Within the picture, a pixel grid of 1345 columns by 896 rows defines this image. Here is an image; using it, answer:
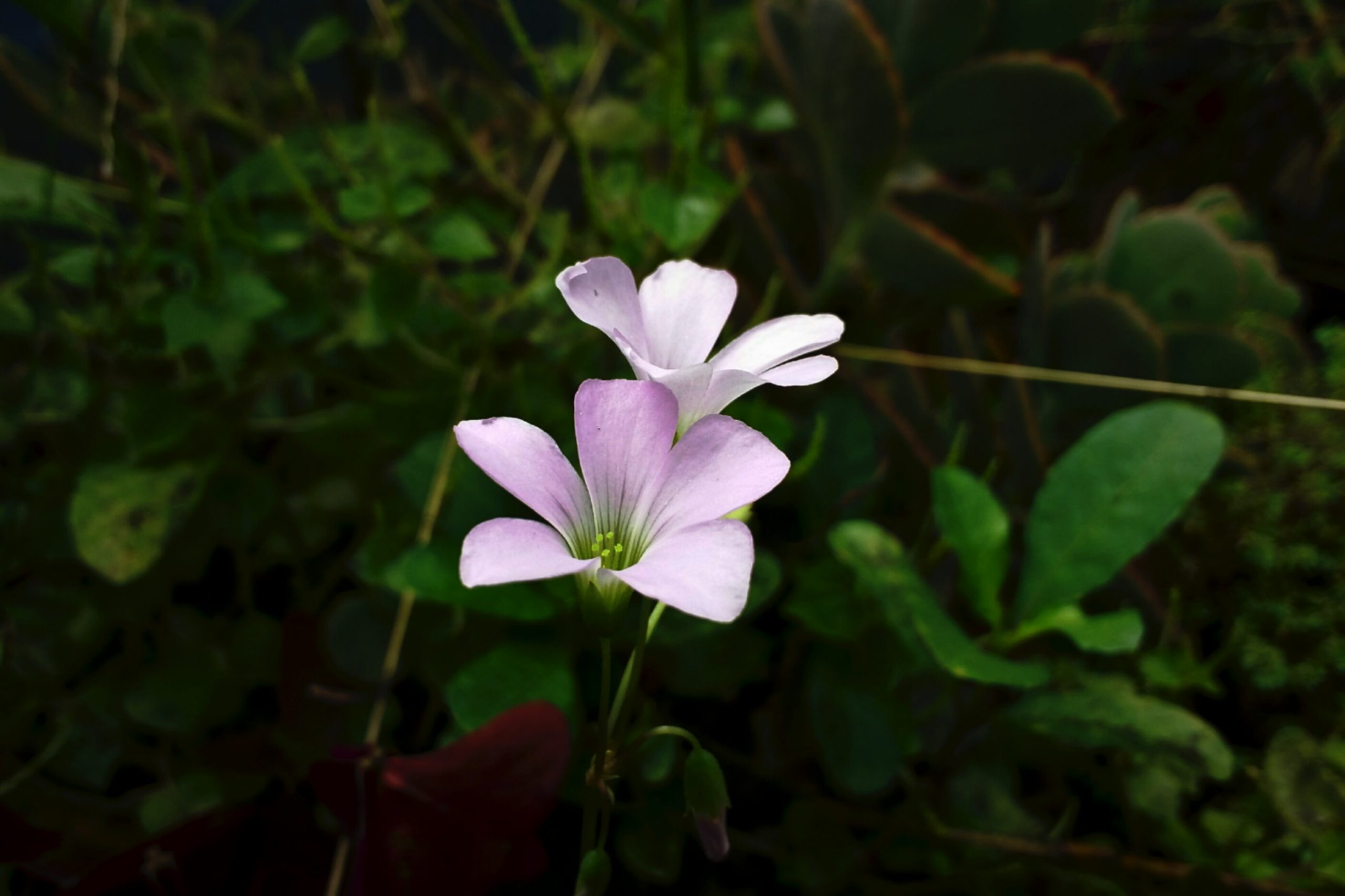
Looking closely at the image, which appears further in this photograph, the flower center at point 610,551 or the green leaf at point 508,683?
the green leaf at point 508,683

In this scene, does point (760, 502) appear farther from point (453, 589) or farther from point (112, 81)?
point (112, 81)

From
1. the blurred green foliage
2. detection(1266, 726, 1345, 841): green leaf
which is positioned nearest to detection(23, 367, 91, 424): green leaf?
the blurred green foliage

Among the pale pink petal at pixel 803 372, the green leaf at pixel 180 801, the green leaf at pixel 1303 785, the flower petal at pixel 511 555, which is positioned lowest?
the green leaf at pixel 180 801

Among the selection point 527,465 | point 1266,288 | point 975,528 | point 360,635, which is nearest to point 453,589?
point 360,635

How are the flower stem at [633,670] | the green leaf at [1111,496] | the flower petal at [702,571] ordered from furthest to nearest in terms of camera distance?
the green leaf at [1111,496]
the flower stem at [633,670]
the flower petal at [702,571]

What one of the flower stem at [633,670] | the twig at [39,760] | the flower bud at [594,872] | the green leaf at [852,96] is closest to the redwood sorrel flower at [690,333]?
the flower stem at [633,670]

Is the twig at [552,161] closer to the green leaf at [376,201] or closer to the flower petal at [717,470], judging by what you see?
the green leaf at [376,201]
